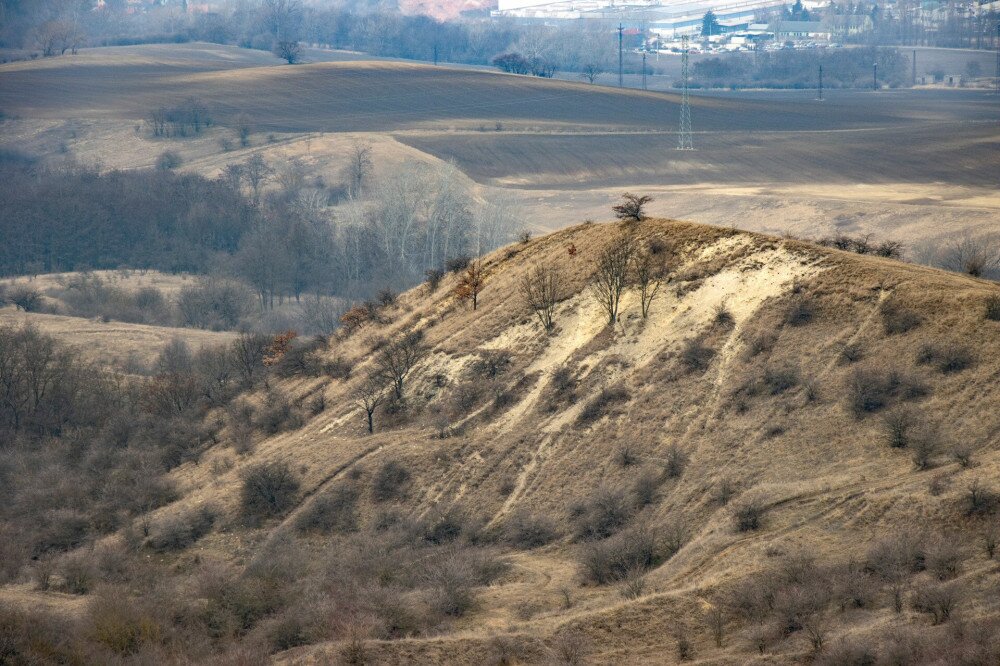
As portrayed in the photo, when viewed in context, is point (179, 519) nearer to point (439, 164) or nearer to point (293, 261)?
point (293, 261)

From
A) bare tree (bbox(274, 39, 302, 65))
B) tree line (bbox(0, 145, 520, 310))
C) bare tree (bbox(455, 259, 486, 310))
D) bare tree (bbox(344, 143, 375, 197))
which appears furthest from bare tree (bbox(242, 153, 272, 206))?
bare tree (bbox(455, 259, 486, 310))

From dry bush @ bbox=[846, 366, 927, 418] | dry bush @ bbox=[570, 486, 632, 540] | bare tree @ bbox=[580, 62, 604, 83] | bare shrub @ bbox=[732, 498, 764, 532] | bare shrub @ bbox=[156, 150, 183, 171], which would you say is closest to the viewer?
bare shrub @ bbox=[732, 498, 764, 532]

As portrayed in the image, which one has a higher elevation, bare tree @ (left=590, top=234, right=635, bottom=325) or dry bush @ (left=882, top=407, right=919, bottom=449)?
bare tree @ (left=590, top=234, right=635, bottom=325)

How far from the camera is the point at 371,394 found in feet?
104

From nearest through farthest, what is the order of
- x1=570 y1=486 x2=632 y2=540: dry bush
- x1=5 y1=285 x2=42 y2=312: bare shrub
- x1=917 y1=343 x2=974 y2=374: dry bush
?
x1=570 y1=486 x2=632 y2=540: dry bush, x1=917 y1=343 x2=974 y2=374: dry bush, x1=5 y1=285 x2=42 y2=312: bare shrub

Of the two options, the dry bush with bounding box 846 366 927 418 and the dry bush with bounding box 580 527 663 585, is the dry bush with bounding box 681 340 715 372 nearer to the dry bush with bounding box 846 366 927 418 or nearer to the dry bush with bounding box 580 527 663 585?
the dry bush with bounding box 846 366 927 418

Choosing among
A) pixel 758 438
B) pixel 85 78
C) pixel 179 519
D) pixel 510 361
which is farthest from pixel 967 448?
pixel 85 78

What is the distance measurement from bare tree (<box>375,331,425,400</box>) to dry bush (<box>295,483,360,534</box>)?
4232 mm

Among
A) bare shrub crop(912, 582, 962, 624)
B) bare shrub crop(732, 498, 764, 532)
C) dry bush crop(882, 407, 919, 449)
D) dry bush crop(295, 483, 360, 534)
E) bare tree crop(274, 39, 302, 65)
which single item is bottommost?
dry bush crop(295, 483, 360, 534)

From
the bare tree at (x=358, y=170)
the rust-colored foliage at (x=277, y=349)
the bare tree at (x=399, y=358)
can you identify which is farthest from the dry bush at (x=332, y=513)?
the bare tree at (x=358, y=170)

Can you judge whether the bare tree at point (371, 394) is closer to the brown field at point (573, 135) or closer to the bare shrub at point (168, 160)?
the brown field at point (573, 135)

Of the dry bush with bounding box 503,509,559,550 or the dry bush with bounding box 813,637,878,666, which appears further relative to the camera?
the dry bush with bounding box 503,509,559,550

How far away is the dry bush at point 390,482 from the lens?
89.7 ft

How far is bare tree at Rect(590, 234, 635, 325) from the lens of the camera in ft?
101
